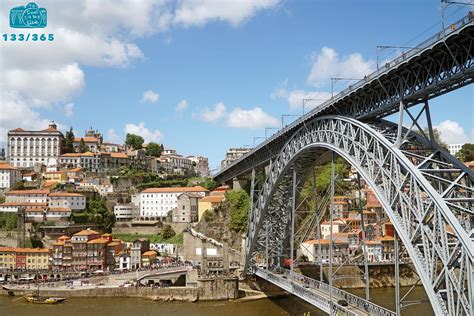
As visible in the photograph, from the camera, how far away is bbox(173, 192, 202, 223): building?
72.0 m

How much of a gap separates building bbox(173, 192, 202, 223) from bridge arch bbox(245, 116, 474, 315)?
4382 centimetres

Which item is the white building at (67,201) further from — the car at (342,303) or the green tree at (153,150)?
the car at (342,303)

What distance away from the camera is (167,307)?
41.2 m

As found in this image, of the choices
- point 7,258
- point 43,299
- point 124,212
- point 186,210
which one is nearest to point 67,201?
point 124,212

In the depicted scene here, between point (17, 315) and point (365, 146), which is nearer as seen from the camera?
point (365, 146)

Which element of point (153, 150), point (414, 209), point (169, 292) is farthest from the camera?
point (153, 150)

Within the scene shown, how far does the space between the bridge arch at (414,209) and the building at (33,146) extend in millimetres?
81749

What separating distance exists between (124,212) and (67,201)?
9.29m

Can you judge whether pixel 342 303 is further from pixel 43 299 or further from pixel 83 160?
pixel 83 160

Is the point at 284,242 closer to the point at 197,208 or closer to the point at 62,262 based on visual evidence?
the point at 62,262

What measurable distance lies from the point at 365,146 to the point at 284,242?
2085 cm

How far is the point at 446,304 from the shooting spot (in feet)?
54.2

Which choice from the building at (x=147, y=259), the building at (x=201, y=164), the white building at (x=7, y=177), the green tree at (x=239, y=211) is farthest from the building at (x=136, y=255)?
the building at (x=201, y=164)

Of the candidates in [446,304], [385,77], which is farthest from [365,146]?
[446,304]
